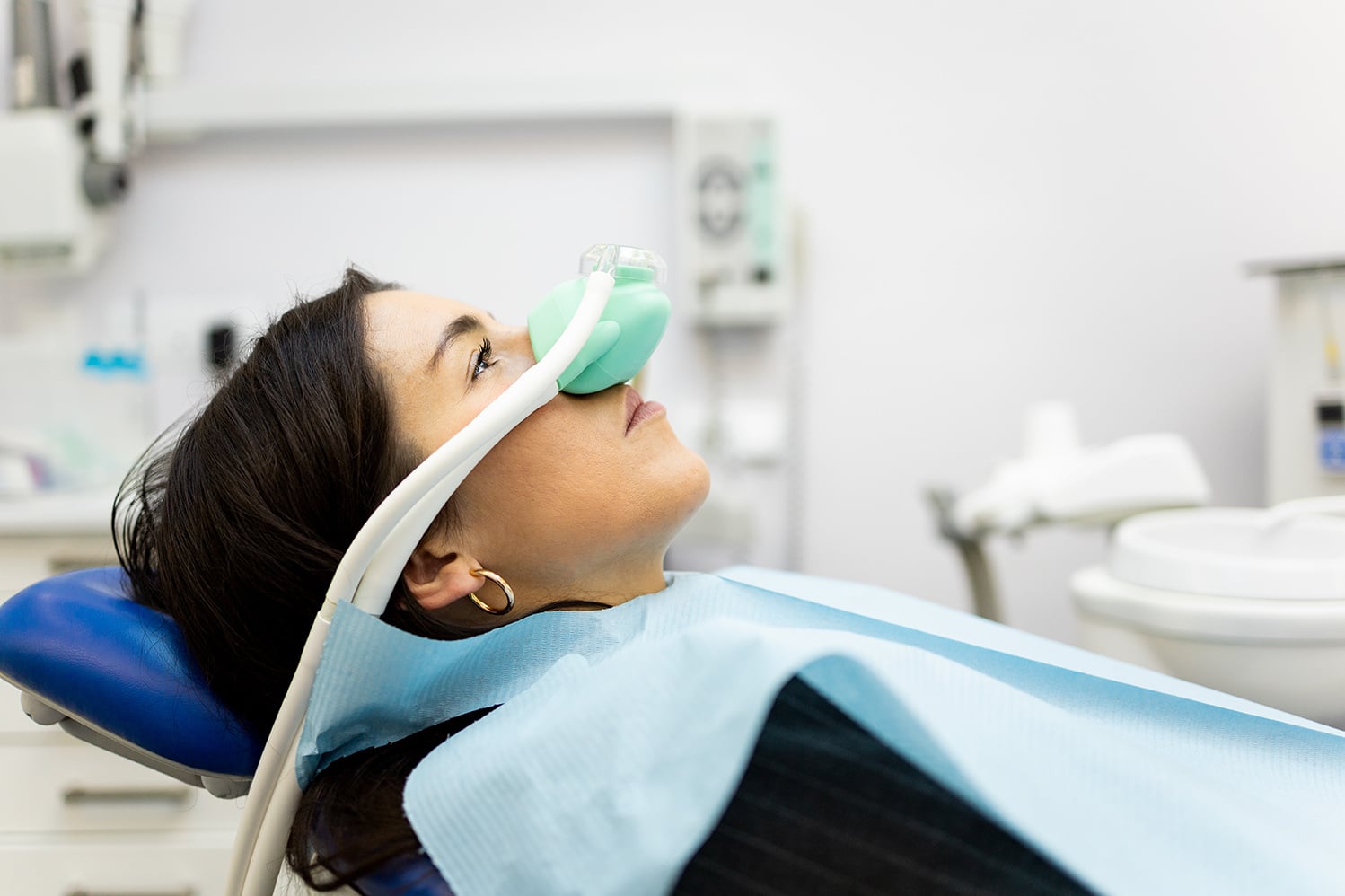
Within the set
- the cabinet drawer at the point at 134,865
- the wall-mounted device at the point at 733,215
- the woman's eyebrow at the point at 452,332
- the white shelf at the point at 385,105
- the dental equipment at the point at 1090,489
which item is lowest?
the cabinet drawer at the point at 134,865

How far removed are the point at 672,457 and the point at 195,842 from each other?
3.47 feet

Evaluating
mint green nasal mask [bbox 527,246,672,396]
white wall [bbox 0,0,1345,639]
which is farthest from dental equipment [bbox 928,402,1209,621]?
mint green nasal mask [bbox 527,246,672,396]

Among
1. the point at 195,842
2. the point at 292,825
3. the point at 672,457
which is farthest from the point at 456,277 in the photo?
the point at 292,825

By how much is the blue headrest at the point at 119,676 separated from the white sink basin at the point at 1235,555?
1.02 meters

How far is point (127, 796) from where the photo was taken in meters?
1.49

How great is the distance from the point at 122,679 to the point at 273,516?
171mm

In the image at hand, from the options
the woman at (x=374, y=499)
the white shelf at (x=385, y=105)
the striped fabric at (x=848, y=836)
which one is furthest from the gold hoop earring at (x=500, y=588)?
the white shelf at (x=385, y=105)

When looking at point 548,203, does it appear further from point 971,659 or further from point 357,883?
point 357,883

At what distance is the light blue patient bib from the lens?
0.58 meters

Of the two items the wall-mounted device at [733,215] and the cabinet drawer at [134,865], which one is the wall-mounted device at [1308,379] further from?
the cabinet drawer at [134,865]

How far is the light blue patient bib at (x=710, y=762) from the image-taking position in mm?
577

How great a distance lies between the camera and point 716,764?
22.7 inches

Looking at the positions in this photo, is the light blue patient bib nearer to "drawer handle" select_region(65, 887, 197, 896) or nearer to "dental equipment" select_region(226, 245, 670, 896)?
"dental equipment" select_region(226, 245, 670, 896)

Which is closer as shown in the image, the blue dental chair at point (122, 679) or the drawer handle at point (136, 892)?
the blue dental chair at point (122, 679)
